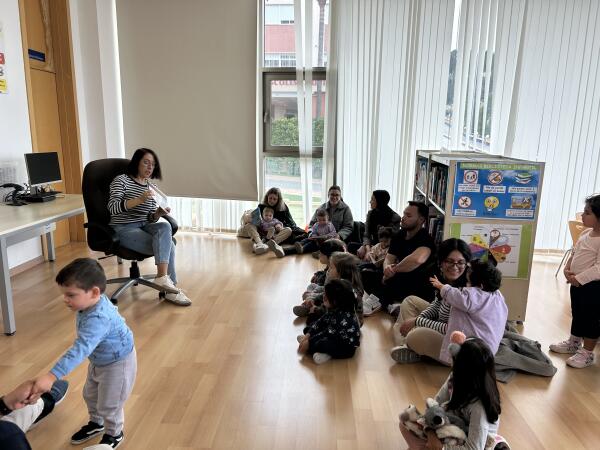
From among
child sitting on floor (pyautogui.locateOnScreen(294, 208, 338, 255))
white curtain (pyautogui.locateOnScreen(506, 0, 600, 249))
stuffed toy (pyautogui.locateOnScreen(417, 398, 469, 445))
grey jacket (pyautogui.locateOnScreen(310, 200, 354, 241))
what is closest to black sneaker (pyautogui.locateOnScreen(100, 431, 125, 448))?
stuffed toy (pyautogui.locateOnScreen(417, 398, 469, 445))

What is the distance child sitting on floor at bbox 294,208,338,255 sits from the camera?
203 inches

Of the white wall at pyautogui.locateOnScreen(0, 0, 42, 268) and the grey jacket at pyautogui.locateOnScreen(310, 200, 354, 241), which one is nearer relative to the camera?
the white wall at pyautogui.locateOnScreen(0, 0, 42, 268)

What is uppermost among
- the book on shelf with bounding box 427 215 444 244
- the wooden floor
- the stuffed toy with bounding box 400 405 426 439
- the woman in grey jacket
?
the book on shelf with bounding box 427 215 444 244

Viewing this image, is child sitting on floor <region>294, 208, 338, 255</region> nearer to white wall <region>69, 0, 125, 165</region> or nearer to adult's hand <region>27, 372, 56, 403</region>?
white wall <region>69, 0, 125, 165</region>

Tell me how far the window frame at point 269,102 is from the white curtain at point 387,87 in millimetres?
248

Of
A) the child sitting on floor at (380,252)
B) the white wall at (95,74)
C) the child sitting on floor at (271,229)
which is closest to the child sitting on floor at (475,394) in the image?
the child sitting on floor at (380,252)

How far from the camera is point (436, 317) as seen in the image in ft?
9.29

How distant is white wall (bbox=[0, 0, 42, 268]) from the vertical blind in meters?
1.46

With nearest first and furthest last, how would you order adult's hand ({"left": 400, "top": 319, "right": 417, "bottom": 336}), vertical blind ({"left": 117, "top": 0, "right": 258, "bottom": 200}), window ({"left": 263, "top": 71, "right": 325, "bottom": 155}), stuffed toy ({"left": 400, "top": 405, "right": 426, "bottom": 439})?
stuffed toy ({"left": 400, "top": 405, "right": 426, "bottom": 439}) < adult's hand ({"left": 400, "top": 319, "right": 417, "bottom": 336}) < vertical blind ({"left": 117, "top": 0, "right": 258, "bottom": 200}) < window ({"left": 263, "top": 71, "right": 325, "bottom": 155})

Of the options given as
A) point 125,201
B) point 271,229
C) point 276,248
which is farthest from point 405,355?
point 271,229

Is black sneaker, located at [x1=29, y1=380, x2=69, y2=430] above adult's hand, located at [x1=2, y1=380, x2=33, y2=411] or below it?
below

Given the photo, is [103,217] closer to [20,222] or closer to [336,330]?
[20,222]

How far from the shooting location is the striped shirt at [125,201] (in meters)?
3.61

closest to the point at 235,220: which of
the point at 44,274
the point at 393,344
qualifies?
the point at 44,274
